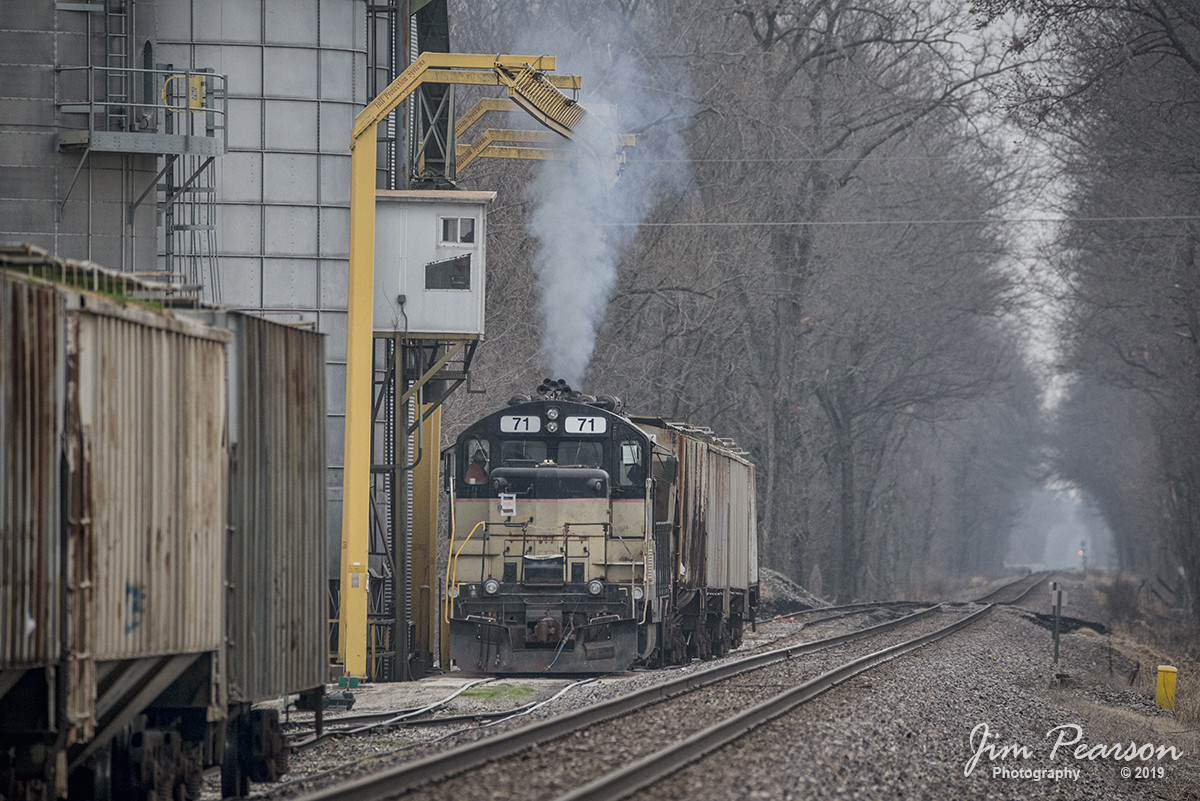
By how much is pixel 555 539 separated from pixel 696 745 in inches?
291

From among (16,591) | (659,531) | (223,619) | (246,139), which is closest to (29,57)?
(246,139)

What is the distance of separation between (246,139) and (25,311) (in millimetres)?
14760

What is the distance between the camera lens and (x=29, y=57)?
18734 millimetres

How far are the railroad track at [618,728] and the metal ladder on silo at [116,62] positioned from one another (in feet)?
36.8

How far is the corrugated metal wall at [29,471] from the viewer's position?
6758 millimetres

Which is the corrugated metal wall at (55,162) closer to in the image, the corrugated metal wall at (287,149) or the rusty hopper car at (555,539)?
the corrugated metal wall at (287,149)

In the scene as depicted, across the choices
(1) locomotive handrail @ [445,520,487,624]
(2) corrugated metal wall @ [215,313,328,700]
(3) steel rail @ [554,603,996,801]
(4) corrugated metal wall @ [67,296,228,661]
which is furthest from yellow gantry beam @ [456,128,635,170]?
(4) corrugated metal wall @ [67,296,228,661]

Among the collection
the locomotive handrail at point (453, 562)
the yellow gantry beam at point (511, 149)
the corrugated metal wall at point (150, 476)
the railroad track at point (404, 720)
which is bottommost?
the railroad track at point (404, 720)

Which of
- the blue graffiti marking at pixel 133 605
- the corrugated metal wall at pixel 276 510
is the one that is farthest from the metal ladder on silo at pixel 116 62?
the blue graffiti marking at pixel 133 605

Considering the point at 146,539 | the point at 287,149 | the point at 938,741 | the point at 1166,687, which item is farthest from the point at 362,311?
the point at 1166,687

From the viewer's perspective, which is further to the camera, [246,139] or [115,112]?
[246,139]

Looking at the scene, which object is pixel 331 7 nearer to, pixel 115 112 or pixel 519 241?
pixel 115 112

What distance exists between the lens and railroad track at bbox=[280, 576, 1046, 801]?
853 centimetres

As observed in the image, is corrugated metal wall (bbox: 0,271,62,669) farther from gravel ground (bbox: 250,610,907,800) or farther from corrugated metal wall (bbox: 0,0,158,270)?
corrugated metal wall (bbox: 0,0,158,270)
